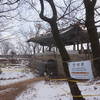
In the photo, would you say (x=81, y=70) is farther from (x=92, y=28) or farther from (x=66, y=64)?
(x=92, y=28)

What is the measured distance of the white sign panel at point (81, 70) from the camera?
8.13 m

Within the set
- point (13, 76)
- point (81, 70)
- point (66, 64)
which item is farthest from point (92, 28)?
point (13, 76)

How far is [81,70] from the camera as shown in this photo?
850 cm

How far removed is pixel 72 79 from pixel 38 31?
44443 millimetres

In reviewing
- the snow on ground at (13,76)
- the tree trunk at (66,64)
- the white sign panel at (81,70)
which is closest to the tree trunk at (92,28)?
the white sign panel at (81,70)

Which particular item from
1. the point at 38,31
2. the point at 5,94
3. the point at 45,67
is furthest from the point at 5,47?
the point at 5,94

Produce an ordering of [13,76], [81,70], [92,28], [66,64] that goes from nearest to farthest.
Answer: [92,28]
[81,70]
[66,64]
[13,76]

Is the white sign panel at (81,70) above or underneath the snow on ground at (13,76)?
above

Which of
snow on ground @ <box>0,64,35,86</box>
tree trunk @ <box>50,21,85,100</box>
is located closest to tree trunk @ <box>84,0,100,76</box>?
tree trunk @ <box>50,21,85,100</box>

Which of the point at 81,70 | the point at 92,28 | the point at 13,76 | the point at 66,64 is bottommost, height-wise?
the point at 13,76

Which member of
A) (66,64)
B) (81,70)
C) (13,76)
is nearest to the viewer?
(81,70)

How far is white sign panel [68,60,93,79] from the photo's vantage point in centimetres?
813

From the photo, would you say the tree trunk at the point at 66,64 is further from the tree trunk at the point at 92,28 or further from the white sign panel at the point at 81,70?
the tree trunk at the point at 92,28

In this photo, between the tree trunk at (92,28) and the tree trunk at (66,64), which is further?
the tree trunk at (66,64)
